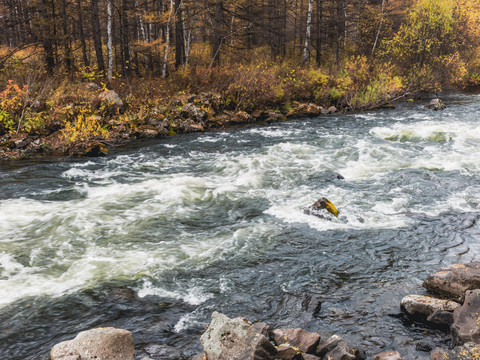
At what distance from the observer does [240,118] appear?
66.0 ft

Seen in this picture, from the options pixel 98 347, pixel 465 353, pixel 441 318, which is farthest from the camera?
pixel 441 318

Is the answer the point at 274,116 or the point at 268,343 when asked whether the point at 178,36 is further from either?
the point at 268,343

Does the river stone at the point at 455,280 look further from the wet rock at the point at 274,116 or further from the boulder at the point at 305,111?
the boulder at the point at 305,111

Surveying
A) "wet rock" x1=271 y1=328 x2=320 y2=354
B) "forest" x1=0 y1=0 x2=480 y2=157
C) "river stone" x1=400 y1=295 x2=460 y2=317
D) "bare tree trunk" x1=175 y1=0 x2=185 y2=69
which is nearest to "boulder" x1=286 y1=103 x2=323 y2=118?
"forest" x1=0 y1=0 x2=480 y2=157

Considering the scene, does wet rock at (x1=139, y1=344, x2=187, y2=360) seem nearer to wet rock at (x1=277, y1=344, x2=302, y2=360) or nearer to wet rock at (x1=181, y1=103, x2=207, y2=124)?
wet rock at (x1=277, y1=344, x2=302, y2=360)

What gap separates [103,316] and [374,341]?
12.6 ft

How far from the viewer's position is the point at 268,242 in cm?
723

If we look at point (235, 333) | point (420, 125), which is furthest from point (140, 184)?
point (420, 125)

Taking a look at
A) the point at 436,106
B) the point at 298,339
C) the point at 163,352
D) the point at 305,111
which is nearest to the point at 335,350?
the point at 298,339

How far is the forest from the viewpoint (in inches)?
621

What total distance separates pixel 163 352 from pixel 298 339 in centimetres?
172

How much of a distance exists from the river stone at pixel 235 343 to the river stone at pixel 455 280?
295 centimetres

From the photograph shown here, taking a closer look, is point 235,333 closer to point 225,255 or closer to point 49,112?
point 225,255

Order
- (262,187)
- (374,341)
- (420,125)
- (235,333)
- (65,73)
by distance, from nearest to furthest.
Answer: (235,333), (374,341), (262,187), (420,125), (65,73)
